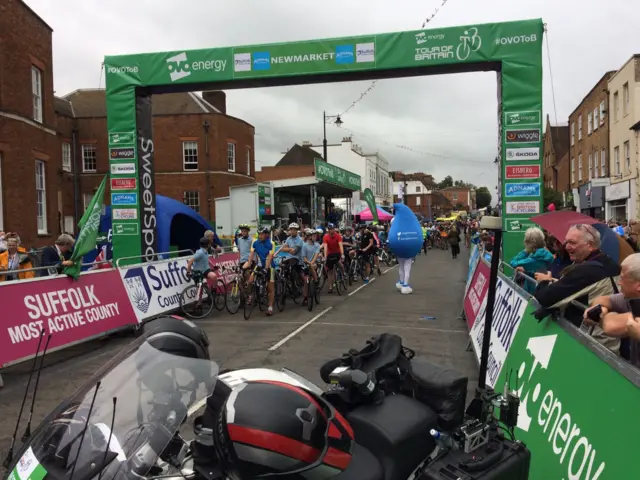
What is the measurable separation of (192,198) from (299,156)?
30777 mm

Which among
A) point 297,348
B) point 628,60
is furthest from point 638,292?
point 628,60

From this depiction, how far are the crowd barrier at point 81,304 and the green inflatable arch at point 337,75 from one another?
106cm

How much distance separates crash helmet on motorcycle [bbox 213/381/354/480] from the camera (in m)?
1.77

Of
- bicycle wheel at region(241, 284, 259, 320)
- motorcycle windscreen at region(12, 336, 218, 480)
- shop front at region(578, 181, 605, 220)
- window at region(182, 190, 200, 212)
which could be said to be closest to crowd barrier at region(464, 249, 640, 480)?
motorcycle windscreen at region(12, 336, 218, 480)

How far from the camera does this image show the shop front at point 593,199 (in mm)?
31763

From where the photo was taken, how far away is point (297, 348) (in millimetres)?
7789

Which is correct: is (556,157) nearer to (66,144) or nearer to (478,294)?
(66,144)

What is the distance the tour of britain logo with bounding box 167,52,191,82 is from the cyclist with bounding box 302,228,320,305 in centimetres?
481

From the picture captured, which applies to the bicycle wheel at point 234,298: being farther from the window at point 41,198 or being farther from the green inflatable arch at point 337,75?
the window at point 41,198

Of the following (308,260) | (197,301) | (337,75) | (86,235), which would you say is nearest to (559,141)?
(308,260)

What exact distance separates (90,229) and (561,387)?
7.56 m

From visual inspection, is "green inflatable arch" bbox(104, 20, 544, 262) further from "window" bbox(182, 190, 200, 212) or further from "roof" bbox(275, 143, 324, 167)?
"roof" bbox(275, 143, 324, 167)

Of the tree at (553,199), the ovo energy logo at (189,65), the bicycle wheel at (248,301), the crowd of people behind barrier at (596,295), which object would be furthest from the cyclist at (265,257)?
the tree at (553,199)

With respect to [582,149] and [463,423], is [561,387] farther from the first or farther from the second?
[582,149]
